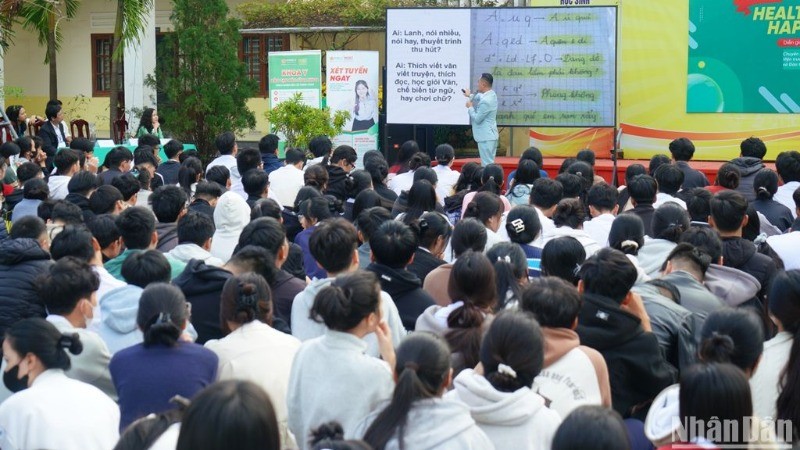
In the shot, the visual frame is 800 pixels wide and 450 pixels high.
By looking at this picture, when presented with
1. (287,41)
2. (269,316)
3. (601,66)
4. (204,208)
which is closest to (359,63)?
(601,66)

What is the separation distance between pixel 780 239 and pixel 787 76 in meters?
7.10

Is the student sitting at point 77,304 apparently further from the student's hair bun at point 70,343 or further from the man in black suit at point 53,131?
the man in black suit at point 53,131

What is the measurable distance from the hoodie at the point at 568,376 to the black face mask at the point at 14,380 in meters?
1.70

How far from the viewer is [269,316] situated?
3.96 m

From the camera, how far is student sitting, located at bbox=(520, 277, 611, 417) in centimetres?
353

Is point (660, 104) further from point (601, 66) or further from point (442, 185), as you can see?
point (442, 185)

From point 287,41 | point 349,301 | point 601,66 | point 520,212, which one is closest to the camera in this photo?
point 349,301

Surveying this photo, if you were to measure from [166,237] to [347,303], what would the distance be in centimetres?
294

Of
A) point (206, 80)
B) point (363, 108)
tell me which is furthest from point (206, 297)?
point (206, 80)

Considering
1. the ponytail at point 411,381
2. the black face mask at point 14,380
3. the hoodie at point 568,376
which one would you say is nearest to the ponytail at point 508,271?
the hoodie at point 568,376

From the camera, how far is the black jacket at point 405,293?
4.52m

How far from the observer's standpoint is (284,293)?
192 inches

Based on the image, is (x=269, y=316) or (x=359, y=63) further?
(x=359, y=63)

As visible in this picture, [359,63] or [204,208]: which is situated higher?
[359,63]
